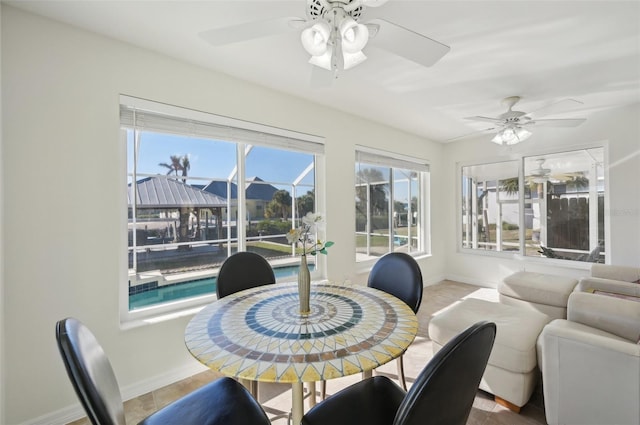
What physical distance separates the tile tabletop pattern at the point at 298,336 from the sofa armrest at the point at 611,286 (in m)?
2.22

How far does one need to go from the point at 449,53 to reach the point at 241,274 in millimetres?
2222

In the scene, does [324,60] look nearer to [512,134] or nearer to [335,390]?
[335,390]

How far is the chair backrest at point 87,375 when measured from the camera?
66 centimetres

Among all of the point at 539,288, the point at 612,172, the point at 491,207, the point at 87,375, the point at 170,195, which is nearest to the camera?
the point at 87,375

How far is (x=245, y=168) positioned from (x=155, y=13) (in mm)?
1257

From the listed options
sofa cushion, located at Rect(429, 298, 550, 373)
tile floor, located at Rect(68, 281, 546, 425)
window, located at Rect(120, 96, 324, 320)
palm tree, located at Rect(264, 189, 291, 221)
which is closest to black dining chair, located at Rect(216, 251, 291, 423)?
tile floor, located at Rect(68, 281, 546, 425)

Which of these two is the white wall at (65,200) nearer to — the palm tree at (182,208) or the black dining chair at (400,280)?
the palm tree at (182,208)

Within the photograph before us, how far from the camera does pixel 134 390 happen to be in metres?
1.87

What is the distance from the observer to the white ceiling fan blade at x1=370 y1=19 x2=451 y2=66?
1.15 m

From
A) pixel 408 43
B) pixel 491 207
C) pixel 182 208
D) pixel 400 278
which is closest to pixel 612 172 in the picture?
pixel 491 207

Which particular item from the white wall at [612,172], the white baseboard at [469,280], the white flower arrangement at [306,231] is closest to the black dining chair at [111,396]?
the white flower arrangement at [306,231]

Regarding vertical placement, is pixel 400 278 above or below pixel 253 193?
below

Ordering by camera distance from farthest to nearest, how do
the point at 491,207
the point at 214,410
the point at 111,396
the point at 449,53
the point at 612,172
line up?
the point at 491,207 < the point at 612,172 < the point at 449,53 < the point at 214,410 < the point at 111,396

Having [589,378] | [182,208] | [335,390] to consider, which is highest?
[182,208]
